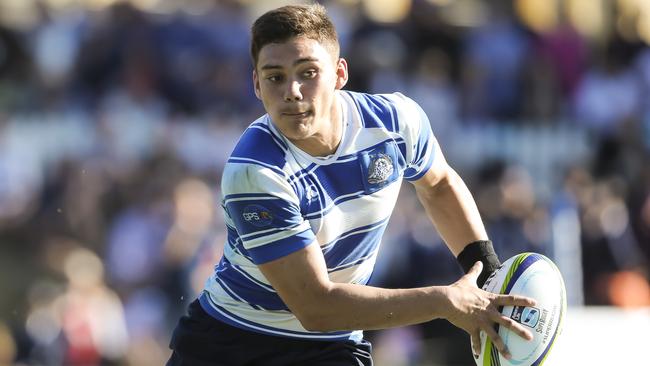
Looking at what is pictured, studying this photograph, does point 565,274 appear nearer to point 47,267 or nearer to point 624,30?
point 624,30

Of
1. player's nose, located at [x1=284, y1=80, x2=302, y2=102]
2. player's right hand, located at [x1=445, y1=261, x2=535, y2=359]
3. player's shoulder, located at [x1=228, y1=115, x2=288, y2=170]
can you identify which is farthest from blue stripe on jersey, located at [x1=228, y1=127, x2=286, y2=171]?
player's right hand, located at [x1=445, y1=261, x2=535, y2=359]

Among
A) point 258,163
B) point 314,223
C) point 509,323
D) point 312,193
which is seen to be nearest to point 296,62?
point 258,163

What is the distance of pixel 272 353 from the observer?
532 centimetres

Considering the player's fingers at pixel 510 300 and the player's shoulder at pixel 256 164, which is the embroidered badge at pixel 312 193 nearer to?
the player's shoulder at pixel 256 164

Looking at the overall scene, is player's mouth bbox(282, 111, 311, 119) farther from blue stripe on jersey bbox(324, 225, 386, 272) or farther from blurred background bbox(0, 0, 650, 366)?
blurred background bbox(0, 0, 650, 366)

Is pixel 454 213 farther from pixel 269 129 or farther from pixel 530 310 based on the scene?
pixel 269 129

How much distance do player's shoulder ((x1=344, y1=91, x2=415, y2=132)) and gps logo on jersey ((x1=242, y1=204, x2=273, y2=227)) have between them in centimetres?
67

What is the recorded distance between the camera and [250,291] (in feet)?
17.3

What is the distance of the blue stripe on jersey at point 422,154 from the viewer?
17.8ft

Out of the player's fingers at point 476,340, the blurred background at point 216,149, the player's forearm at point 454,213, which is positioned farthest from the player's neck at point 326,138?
the blurred background at point 216,149

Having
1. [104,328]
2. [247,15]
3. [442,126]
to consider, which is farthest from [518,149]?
[104,328]

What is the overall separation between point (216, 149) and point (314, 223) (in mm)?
7054

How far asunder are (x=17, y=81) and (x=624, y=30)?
21.9 feet

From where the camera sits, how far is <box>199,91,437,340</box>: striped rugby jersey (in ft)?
16.1
